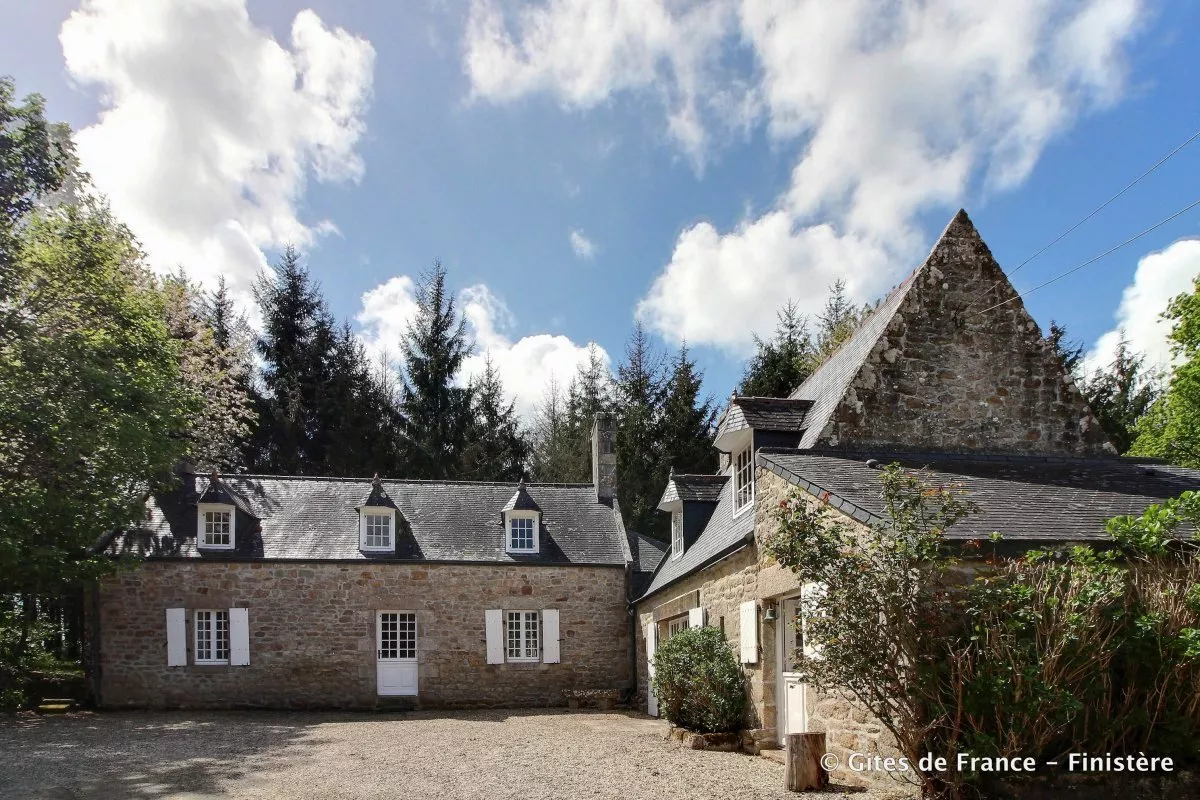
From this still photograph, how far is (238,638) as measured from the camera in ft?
59.2

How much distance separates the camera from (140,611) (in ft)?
58.9

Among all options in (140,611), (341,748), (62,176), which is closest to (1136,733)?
(341,748)

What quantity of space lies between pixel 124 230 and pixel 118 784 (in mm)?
13018

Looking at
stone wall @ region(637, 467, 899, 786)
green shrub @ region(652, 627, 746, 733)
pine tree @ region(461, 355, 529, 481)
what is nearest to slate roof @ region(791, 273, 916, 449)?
stone wall @ region(637, 467, 899, 786)

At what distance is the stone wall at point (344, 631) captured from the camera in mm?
17875

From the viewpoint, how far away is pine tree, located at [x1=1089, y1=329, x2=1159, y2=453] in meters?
25.2

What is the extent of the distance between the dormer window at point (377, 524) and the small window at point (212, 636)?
3319 mm

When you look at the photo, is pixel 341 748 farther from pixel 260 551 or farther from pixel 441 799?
pixel 260 551

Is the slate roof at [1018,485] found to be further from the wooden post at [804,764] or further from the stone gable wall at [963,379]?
the wooden post at [804,764]

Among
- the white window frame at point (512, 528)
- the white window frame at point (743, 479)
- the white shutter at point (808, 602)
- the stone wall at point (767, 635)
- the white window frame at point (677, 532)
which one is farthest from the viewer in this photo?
the white window frame at point (512, 528)

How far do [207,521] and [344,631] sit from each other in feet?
13.0

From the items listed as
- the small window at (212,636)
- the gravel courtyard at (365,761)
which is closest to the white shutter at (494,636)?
the gravel courtyard at (365,761)

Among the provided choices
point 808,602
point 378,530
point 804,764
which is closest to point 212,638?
point 378,530

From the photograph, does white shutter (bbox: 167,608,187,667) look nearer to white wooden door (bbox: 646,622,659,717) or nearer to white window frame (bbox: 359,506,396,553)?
white window frame (bbox: 359,506,396,553)
